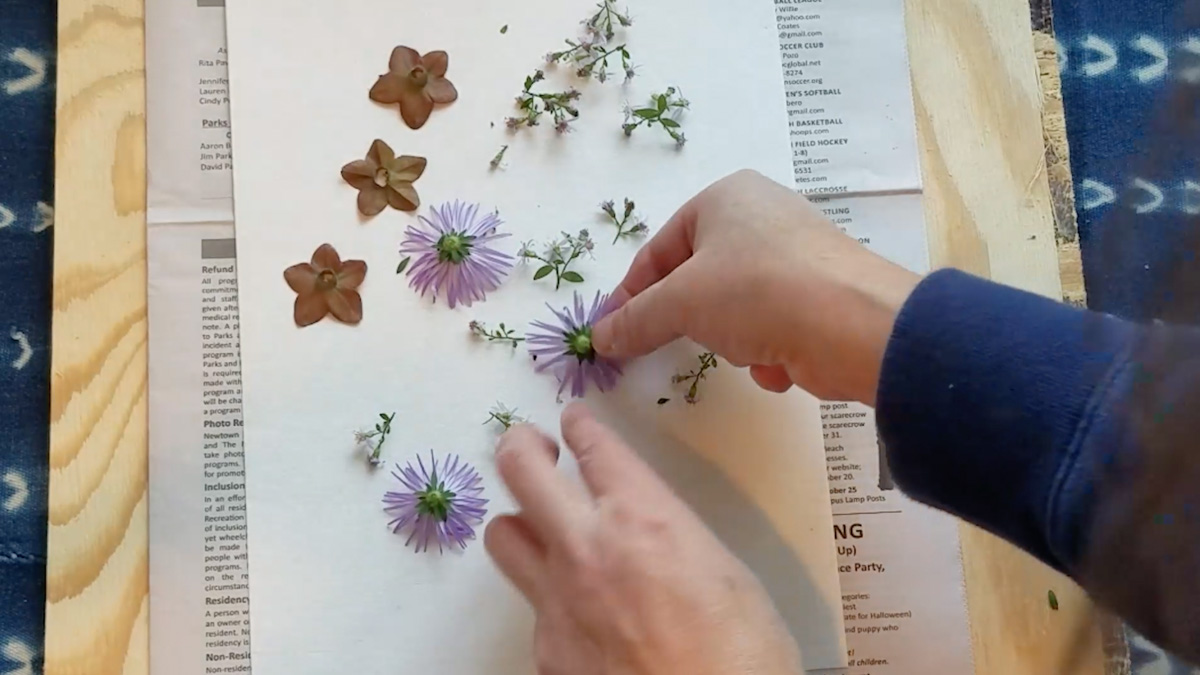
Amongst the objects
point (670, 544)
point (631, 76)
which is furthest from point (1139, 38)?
point (670, 544)

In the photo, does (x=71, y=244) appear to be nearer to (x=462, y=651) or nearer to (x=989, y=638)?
(x=462, y=651)

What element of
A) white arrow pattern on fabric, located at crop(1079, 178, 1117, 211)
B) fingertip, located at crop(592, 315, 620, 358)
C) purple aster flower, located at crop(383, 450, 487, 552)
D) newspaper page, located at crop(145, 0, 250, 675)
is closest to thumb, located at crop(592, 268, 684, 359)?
fingertip, located at crop(592, 315, 620, 358)

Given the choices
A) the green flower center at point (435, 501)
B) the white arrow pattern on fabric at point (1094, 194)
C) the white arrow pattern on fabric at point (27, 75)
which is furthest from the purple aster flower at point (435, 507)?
the white arrow pattern on fabric at point (1094, 194)

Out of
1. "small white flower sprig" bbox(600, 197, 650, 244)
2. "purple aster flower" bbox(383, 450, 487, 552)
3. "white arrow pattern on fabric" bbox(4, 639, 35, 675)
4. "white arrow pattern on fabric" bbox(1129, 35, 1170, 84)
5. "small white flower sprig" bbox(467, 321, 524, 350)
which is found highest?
"white arrow pattern on fabric" bbox(1129, 35, 1170, 84)

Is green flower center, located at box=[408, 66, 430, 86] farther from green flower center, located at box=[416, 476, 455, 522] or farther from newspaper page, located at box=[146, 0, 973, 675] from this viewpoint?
green flower center, located at box=[416, 476, 455, 522]

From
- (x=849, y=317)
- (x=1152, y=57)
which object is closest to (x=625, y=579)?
(x=849, y=317)

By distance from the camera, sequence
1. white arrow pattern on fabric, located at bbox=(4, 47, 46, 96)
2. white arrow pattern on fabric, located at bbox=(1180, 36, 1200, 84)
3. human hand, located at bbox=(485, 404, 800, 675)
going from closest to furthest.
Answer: white arrow pattern on fabric, located at bbox=(1180, 36, 1200, 84) < human hand, located at bbox=(485, 404, 800, 675) < white arrow pattern on fabric, located at bbox=(4, 47, 46, 96)
